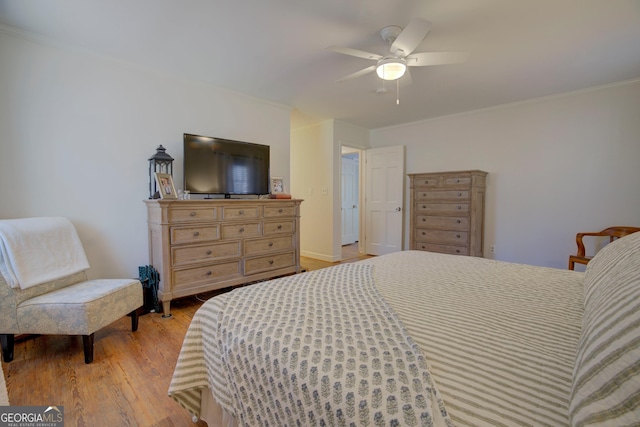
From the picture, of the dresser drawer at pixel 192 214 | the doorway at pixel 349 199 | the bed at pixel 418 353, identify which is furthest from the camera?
the doorway at pixel 349 199

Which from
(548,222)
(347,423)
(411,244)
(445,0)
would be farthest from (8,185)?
(548,222)

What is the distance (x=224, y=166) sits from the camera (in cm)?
322

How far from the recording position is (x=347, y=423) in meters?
0.63

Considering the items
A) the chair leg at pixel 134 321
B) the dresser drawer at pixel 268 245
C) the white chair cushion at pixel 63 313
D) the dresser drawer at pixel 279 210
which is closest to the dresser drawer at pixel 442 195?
the dresser drawer at pixel 279 210

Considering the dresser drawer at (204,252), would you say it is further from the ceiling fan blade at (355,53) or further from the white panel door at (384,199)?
the white panel door at (384,199)

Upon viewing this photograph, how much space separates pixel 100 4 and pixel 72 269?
191 centimetres

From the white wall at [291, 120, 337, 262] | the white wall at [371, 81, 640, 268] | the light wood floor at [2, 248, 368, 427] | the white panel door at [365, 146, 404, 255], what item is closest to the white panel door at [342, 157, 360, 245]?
the white panel door at [365, 146, 404, 255]

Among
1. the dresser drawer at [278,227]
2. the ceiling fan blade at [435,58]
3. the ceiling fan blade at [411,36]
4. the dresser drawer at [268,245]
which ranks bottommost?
the dresser drawer at [268,245]

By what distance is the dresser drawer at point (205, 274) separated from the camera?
2.64 m

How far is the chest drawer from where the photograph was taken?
10.8 feet

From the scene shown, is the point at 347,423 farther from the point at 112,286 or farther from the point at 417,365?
the point at 112,286

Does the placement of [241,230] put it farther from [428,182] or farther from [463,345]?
[428,182]

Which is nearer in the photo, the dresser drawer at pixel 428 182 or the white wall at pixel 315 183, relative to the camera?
the dresser drawer at pixel 428 182

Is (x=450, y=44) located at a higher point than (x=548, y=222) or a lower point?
higher
